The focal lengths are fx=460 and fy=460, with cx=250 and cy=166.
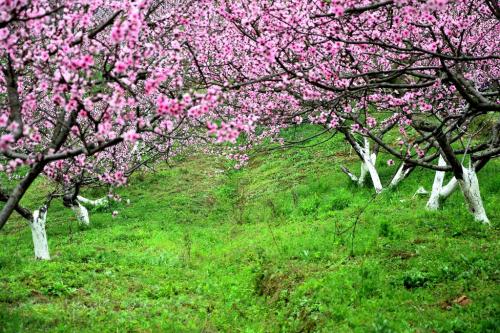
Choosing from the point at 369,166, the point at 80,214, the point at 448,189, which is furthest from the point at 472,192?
the point at 80,214

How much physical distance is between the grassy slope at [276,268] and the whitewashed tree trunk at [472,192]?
1.14ft

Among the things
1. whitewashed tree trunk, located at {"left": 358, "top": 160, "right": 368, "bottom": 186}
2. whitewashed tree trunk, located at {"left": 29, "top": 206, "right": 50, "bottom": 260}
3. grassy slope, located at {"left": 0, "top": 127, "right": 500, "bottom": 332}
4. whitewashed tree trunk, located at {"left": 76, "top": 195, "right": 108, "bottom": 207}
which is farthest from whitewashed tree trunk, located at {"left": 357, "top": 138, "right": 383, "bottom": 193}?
whitewashed tree trunk, located at {"left": 76, "top": 195, "right": 108, "bottom": 207}

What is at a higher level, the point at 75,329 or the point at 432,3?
the point at 432,3

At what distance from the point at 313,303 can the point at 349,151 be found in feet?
59.6

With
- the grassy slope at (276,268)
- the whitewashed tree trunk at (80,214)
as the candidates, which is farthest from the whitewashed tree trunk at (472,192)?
the whitewashed tree trunk at (80,214)

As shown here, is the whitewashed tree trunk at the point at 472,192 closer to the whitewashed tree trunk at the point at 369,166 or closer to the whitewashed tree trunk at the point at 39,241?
the whitewashed tree trunk at the point at 369,166

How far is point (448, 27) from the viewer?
982 centimetres

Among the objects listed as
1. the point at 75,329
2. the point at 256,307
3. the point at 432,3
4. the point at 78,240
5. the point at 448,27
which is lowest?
the point at 256,307

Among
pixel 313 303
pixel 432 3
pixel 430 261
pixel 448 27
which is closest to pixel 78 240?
pixel 313 303

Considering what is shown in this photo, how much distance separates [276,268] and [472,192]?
552 cm

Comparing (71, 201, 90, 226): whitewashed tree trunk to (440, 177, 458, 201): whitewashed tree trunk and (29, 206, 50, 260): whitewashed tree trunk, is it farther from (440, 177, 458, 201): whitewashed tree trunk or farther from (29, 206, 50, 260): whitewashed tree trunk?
(440, 177, 458, 201): whitewashed tree trunk

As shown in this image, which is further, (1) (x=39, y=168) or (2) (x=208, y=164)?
(2) (x=208, y=164)

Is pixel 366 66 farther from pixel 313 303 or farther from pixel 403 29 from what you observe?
pixel 313 303

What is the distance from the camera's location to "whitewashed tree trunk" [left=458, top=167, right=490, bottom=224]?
11782 mm
